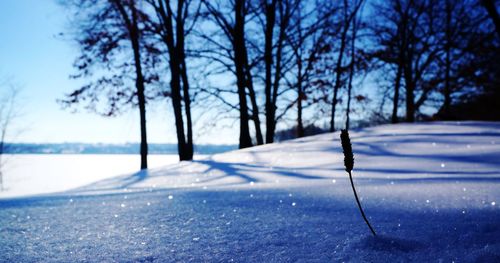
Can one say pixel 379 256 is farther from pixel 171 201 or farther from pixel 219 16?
pixel 219 16

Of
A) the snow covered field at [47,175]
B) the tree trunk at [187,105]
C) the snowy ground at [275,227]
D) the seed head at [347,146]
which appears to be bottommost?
the snow covered field at [47,175]

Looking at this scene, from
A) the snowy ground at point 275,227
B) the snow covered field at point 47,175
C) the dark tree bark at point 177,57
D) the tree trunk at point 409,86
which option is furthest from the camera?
the snow covered field at point 47,175

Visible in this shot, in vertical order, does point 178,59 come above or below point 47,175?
above

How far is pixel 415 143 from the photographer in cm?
397

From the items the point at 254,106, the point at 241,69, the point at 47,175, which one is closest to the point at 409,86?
the point at 254,106

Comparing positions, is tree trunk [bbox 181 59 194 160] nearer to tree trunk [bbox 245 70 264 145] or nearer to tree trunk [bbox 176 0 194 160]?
tree trunk [bbox 176 0 194 160]

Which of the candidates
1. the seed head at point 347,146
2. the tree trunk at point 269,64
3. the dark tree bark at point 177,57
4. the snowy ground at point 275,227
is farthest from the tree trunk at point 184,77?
the seed head at point 347,146

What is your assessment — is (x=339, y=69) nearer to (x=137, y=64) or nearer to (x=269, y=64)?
(x=269, y=64)

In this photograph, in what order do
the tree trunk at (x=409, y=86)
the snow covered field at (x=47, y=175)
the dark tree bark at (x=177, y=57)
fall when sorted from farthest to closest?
1. the snow covered field at (x=47, y=175)
2. the tree trunk at (x=409, y=86)
3. the dark tree bark at (x=177, y=57)

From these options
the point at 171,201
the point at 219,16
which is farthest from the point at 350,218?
the point at 219,16

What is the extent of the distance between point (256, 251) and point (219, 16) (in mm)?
13152

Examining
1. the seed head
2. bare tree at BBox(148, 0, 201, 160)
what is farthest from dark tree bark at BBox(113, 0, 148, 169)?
the seed head

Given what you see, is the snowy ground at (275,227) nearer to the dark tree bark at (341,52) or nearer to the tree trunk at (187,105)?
the tree trunk at (187,105)

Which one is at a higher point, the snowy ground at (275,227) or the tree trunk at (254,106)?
the tree trunk at (254,106)
